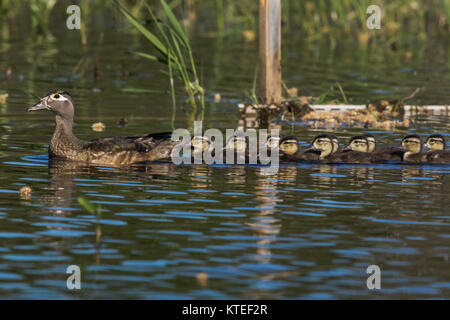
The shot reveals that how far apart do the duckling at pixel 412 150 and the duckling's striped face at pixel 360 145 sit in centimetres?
53

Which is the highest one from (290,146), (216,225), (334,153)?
(290,146)

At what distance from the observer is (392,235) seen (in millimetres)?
9461

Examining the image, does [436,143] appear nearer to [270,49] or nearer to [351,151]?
[351,151]

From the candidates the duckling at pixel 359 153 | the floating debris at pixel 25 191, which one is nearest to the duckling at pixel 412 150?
the duckling at pixel 359 153

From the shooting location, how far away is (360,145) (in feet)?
44.9

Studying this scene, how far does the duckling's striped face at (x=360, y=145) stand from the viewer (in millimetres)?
13648

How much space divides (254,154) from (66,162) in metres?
2.62

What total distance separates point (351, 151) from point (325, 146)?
426mm

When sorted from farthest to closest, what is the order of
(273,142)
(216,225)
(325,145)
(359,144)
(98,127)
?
(98,127)
(273,142)
(359,144)
(325,145)
(216,225)

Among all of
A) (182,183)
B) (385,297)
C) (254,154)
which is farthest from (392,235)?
(254,154)

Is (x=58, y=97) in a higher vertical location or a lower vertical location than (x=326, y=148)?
higher

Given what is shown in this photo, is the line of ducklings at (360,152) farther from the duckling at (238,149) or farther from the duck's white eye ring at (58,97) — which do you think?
the duck's white eye ring at (58,97)

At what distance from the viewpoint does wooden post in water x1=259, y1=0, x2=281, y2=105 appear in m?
17.0

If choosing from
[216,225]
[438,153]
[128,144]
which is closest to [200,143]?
[128,144]
